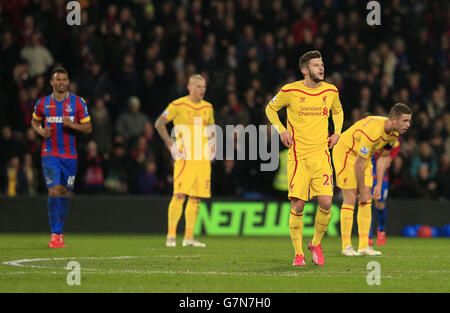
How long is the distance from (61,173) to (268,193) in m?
6.77

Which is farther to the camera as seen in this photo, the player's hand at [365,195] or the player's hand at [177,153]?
the player's hand at [177,153]

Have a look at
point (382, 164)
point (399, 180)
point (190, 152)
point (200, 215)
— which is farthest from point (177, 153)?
point (399, 180)

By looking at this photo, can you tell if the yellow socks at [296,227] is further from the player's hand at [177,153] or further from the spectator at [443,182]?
the spectator at [443,182]

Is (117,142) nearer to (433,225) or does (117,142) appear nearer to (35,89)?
(35,89)

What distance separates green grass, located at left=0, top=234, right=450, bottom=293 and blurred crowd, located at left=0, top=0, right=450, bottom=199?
460 centimetres

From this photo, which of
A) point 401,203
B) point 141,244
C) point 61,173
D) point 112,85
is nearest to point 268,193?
point 401,203

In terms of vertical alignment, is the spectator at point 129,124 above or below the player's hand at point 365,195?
above

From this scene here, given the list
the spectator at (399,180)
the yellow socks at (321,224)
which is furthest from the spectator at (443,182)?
the yellow socks at (321,224)

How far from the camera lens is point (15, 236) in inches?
646

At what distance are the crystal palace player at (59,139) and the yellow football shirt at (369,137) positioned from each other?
4157 mm

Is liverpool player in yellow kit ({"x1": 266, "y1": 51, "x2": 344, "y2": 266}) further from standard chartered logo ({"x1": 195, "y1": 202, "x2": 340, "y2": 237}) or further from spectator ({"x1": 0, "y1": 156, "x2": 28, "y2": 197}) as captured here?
spectator ({"x1": 0, "y1": 156, "x2": 28, "y2": 197})

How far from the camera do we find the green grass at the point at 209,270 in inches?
302

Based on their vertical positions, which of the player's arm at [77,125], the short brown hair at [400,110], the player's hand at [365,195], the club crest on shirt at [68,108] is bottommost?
the player's hand at [365,195]

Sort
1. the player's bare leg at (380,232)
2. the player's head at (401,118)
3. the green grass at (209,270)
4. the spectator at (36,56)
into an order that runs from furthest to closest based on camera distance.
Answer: the spectator at (36,56), the player's bare leg at (380,232), the player's head at (401,118), the green grass at (209,270)
